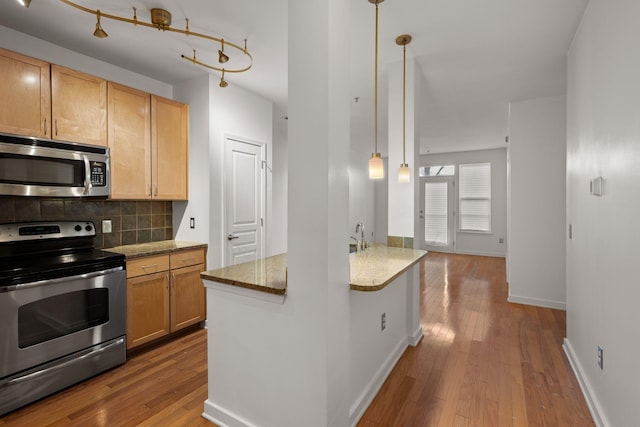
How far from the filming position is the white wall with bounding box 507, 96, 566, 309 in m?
3.96

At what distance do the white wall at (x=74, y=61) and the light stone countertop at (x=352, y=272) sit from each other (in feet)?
8.00

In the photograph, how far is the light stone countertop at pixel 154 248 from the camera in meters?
2.78

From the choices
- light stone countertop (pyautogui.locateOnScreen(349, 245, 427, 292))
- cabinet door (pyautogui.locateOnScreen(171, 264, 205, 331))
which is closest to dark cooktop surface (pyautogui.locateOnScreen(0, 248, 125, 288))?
cabinet door (pyautogui.locateOnScreen(171, 264, 205, 331))

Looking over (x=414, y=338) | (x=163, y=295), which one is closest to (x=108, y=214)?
(x=163, y=295)

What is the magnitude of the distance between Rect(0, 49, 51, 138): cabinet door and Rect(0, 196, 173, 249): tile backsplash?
23.2 inches

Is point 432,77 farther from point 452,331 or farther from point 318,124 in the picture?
point 452,331

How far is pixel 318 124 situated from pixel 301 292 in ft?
2.70

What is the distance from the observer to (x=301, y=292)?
153 cm

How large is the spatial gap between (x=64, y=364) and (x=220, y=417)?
1298mm

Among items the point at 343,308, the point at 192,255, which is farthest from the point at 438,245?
the point at 343,308

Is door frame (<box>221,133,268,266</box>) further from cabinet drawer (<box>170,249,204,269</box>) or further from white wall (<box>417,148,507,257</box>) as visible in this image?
white wall (<box>417,148,507,257</box>)

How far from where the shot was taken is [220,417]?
1871 millimetres

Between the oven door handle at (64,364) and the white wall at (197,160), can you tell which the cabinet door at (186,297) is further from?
the oven door handle at (64,364)

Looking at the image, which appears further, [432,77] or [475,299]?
[475,299]
